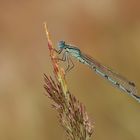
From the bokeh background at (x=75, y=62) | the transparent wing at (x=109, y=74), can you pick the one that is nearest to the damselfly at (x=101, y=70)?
the transparent wing at (x=109, y=74)

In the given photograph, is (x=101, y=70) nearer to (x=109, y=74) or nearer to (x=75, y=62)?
(x=109, y=74)

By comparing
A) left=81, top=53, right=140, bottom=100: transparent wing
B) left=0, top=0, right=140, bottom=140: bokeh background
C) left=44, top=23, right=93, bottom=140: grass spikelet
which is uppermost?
left=0, top=0, right=140, bottom=140: bokeh background

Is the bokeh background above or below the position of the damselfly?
above

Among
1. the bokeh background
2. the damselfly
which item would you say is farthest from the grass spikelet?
the bokeh background

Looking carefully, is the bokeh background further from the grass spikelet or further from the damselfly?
the grass spikelet

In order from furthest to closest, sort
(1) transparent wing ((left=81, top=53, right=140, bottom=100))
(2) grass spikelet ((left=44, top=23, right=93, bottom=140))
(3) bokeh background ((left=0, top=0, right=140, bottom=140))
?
1. (3) bokeh background ((left=0, top=0, right=140, bottom=140))
2. (1) transparent wing ((left=81, top=53, right=140, bottom=100))
3. (2) grass spikelet ((left=44, top=23, right=93, bottom=140))

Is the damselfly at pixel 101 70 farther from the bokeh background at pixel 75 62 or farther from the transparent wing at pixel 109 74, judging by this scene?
the bokeh background at pixel 75 62

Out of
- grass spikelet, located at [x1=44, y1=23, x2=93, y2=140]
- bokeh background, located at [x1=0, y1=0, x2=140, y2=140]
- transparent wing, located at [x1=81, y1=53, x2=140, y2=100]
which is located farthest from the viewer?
bokeh background, located at [x1=0, y1=0, x2=140, y2=140]

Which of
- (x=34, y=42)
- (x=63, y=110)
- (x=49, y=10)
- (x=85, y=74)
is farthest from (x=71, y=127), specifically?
(x=49, y=10)

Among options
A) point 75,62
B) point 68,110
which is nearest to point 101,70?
point 68,110
